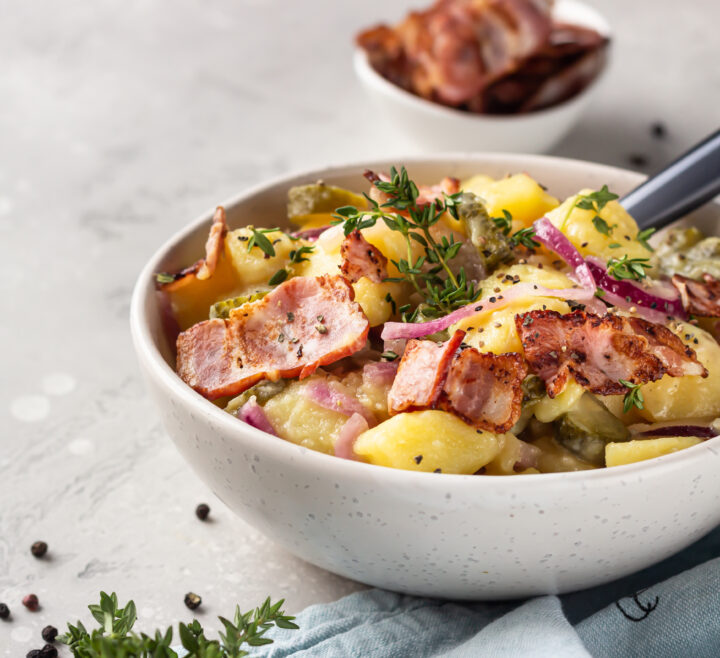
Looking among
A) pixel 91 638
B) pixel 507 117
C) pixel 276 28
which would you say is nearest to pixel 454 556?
pixel 91 638

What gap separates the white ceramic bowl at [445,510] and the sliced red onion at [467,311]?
427 millimetres

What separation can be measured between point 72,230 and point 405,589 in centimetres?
256

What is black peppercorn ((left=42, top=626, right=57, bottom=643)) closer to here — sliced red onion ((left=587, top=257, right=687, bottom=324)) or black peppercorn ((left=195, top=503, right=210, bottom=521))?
black peppercorn ((left=195, top=503, right=210, bottom=521))

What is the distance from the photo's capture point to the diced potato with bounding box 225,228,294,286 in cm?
261

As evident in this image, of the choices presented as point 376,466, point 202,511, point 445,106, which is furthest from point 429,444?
point 445,106

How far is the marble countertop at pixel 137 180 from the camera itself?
8.73 ft

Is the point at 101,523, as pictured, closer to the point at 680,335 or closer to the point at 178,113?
the point at 680,335

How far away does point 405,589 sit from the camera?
2393 mm

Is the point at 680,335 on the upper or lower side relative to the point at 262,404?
upper

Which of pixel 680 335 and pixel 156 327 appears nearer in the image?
pixel 680 335

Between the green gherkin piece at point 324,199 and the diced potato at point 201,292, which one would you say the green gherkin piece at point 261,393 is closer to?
the diced potato at point 201,292

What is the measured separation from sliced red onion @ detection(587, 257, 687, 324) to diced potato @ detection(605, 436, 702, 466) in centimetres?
47

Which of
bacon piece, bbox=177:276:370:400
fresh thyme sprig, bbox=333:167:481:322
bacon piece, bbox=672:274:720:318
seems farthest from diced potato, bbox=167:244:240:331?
bacon piece, bbox=672:274:720:318

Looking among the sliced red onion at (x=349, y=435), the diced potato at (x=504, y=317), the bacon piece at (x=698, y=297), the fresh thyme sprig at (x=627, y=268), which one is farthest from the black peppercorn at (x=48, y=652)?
the bacon piece at (x=698, y=297)
